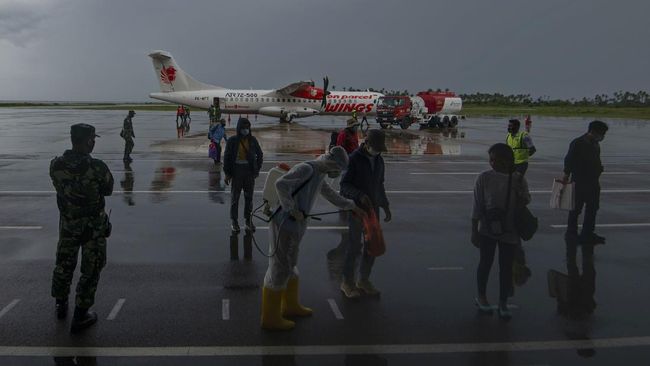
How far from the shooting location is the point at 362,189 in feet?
18.6

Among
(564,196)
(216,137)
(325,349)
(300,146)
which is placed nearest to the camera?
(325,349)

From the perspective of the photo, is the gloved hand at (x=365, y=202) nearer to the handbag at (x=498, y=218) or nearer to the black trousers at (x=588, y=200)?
the handbag at (x=498, y=218)

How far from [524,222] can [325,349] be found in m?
2.31

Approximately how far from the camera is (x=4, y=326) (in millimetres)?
4777

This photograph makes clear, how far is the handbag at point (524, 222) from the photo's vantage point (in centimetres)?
514

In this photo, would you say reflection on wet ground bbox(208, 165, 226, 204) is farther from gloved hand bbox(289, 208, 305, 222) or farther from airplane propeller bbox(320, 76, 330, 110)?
airplane propeller bbox(320, 76, 330, 110)

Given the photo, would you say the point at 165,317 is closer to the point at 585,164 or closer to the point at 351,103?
the point at 585,164

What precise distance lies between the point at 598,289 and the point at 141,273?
5.35 m

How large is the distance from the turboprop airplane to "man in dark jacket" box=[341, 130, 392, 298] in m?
33.4

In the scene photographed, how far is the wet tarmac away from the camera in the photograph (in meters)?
4.43

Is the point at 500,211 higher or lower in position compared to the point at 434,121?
higher

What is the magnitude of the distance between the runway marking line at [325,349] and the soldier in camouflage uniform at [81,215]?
18.4 inches

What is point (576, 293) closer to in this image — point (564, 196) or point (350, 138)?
point (564, 196)

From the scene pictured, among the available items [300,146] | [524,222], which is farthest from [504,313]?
[300,146]
